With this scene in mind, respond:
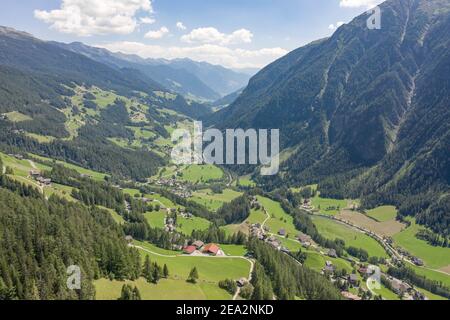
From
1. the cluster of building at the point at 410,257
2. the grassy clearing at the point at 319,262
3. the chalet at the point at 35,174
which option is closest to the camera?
the grassy clearing at the point at 319,262

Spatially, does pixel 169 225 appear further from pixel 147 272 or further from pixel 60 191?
pixel 147 272

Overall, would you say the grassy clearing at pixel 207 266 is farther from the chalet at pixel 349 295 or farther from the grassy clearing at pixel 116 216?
the grassy clearing at pixel 116 216

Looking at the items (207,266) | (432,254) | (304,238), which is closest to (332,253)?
(304,238)

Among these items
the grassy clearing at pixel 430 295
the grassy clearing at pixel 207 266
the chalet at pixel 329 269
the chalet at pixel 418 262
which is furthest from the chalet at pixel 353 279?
the chalet at pixel 418 262
